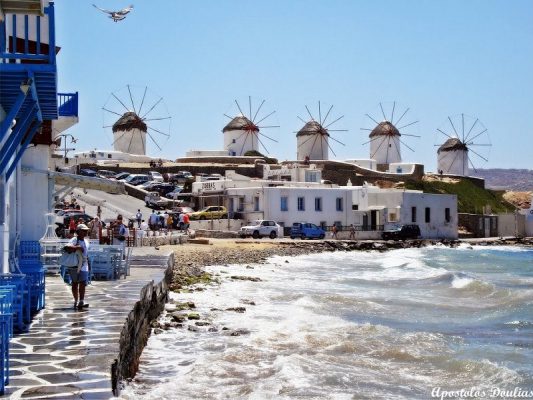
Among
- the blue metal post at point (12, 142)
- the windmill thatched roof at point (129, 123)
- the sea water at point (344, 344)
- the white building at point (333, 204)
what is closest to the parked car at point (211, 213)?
the white building at point (333, 204)

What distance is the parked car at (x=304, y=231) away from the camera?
44875 millimetres

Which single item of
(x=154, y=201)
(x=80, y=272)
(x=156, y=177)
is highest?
(x=156, y=177)

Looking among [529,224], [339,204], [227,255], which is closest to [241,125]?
[529,224]

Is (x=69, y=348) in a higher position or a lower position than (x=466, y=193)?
lower

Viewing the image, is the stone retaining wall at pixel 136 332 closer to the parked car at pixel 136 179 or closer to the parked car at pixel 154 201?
the parked car at pixel 154 201

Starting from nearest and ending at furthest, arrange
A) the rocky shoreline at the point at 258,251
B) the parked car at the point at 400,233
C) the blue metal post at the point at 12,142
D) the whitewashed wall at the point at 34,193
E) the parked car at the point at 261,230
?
the blue metal post at the point at 12,142
the whitewashed wall at the point at 34,193
the rocky shoreline at the point at 258,251
the parked car at the point at 261,230
the parked car at the point at 400,233

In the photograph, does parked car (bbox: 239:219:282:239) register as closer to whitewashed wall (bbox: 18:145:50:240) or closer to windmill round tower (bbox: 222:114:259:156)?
whitewashed wall (bbox: 18:145:50:240)

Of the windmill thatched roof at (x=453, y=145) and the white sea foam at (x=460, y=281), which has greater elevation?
the windmill thatched roof at (x=453, y=145)

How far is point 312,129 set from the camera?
273ft

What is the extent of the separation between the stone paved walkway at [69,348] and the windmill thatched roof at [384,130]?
78.2 meters

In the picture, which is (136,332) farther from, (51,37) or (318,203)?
(318,203)

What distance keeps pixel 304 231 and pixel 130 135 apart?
3909cm

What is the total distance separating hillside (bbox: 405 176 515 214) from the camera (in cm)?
7150

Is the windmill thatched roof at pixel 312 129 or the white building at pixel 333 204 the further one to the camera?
the windmill thatched roof at pixel 312 129
